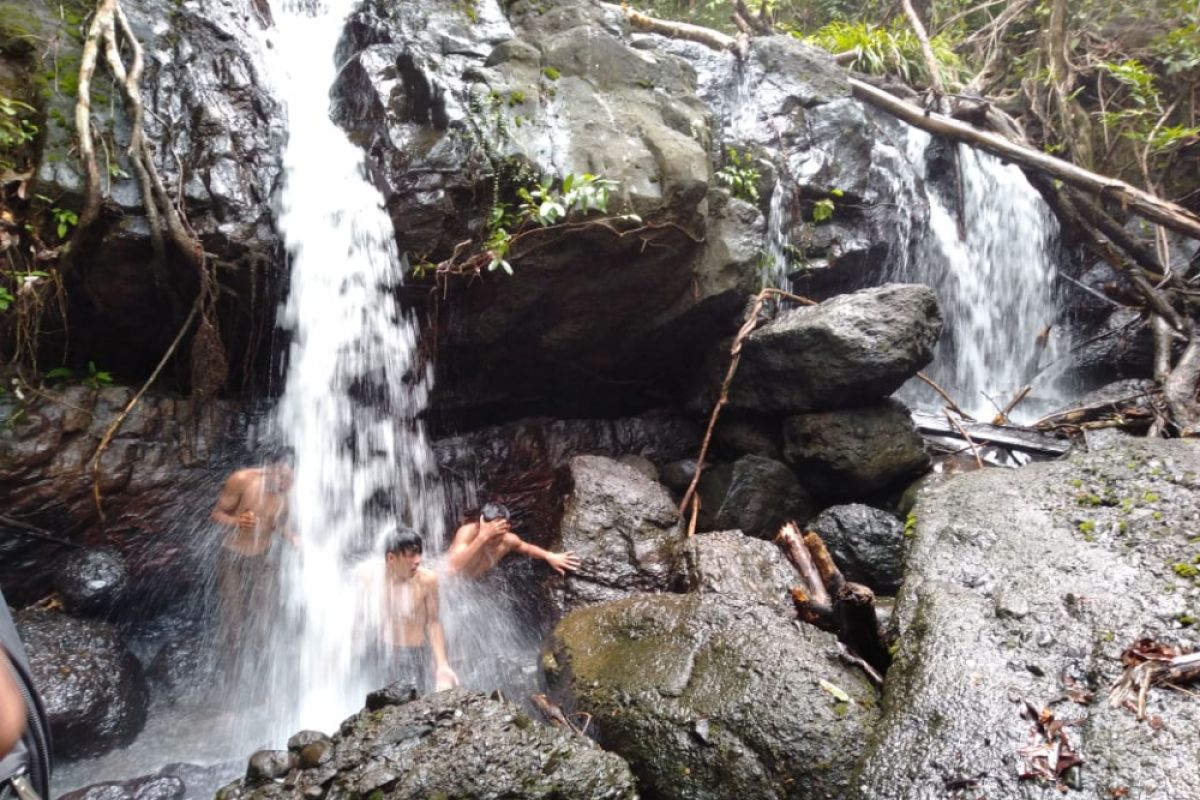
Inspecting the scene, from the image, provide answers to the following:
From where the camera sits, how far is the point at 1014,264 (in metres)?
8.84

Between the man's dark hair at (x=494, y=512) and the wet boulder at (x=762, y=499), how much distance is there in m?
1.95

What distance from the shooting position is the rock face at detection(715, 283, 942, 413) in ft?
19.1

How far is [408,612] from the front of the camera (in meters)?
4.91

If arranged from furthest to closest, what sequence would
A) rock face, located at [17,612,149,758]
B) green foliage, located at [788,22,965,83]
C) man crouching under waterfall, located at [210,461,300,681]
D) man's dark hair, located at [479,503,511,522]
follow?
1. green foliage, located at [788,22,965,83]
2. man's dark hair, located at [479,503,511,522]
3. man crouching under waterfall, located at [210,461,300,681]
4. rock face, located at [17,612,149,758]

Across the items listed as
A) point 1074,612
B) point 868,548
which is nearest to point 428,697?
point 1074,612

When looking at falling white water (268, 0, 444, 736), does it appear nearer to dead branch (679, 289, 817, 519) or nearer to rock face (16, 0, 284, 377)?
rock face (16, 0, 284, 377)

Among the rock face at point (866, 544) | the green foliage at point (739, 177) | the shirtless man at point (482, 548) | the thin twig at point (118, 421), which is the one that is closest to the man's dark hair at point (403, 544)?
the shirtless man at point (482, 548)

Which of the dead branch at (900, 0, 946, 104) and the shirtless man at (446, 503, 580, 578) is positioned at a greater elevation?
the dead branch at (900, 0, 946, 104)

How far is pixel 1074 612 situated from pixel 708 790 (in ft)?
5.88

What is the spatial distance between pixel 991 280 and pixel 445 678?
8.21 metres

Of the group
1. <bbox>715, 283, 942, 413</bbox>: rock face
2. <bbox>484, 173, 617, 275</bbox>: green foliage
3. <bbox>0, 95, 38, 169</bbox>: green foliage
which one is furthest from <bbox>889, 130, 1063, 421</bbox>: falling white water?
<bbox>0, 95, 38, 169</bbox>: green foliage

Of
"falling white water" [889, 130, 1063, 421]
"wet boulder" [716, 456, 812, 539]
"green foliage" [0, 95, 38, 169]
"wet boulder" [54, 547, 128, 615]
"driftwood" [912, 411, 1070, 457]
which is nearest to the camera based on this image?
"green foliage" [0, 95, 38, 169]

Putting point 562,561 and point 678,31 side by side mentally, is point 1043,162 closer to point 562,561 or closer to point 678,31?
point 678,31

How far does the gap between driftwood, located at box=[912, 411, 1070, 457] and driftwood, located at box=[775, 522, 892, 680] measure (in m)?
2.67
